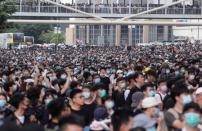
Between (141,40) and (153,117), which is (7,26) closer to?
(153,117)

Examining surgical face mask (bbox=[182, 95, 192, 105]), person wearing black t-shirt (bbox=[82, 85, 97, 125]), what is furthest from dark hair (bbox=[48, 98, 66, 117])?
surgical face mask (bbox=[182, 95, 192, 105])

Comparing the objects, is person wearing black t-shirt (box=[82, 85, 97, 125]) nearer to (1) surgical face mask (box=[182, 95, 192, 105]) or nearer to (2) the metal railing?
(1) surgical face mask (box=[182, 95, 192, 105])

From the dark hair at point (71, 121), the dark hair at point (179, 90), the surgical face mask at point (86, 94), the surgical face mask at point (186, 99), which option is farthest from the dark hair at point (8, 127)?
the surgical face mask at point (86, 94)

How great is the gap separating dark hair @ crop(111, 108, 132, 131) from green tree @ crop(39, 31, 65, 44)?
4542 inches

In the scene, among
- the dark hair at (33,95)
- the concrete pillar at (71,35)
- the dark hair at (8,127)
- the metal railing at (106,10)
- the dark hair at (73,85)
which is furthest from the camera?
the concrete pillar at (71,35)

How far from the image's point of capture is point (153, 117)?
31.6 ft

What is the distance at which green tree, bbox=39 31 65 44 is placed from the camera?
409 ft

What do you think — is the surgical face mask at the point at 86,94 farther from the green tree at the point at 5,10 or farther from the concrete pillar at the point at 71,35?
the concrete pillar at the point at 71,35

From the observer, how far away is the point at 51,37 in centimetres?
12644

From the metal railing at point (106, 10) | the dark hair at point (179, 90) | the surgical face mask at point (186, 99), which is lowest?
the surgical face mask at point (186, 99)

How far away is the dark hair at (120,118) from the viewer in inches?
332

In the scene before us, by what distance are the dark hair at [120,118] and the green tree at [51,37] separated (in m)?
115

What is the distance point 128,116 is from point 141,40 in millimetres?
114313

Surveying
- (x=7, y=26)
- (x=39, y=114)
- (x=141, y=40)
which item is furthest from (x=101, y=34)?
(x=39, y=114)
